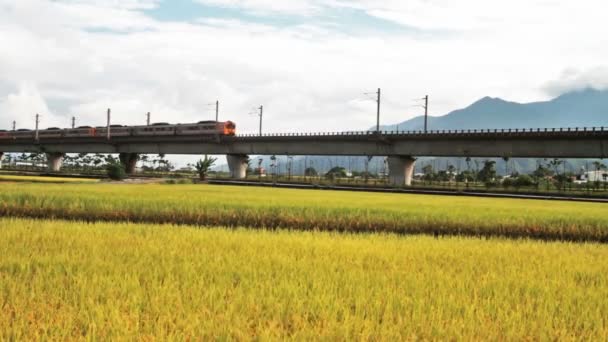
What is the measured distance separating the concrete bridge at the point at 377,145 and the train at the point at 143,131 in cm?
80

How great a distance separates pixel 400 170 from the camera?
65625 millimetres

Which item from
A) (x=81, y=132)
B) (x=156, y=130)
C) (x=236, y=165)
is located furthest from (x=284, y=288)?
(x=81, y=132)

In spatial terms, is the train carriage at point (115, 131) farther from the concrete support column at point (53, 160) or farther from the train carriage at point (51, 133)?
the concrete support column at point (53, 160)

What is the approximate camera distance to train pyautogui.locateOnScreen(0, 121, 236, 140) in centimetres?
7819

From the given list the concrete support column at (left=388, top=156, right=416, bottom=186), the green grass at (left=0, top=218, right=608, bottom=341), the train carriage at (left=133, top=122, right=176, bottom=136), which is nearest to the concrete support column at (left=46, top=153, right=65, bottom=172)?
the train carriage at (left=133, top=122, right=176, bottom=136)

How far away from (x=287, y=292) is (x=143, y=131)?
82.2 metres

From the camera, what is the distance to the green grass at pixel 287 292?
5062 mm

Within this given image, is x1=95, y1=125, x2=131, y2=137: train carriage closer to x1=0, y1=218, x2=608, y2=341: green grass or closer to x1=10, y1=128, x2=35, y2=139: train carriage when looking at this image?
x1=10, y1=128, x2=35, y2=139: train carriage

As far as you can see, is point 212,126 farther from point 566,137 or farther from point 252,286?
point 252,286

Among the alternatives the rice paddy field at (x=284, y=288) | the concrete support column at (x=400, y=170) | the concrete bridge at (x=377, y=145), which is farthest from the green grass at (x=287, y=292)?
the concrete support column at (x=400, y=170)

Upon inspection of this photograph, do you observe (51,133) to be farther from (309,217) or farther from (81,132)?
(309,217)

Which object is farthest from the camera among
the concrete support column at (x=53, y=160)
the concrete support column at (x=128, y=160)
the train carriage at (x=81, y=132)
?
the concrete support column at (x=53, y=160)

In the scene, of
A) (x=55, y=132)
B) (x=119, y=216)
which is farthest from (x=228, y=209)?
(x=55, y=132)

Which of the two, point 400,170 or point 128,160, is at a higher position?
point 128,160
